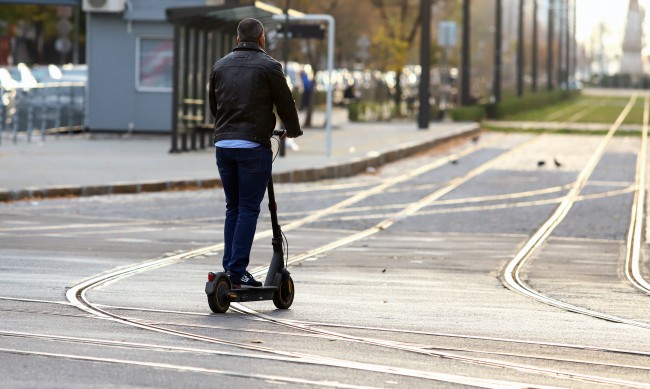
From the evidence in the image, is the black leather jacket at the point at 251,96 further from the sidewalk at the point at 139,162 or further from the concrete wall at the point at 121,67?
the concrete wall at the point at 121,67

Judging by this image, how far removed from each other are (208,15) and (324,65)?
51.9 m

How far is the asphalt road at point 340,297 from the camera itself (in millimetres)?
7086

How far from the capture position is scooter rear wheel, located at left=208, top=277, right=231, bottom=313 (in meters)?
8.91

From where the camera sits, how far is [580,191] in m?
22.6

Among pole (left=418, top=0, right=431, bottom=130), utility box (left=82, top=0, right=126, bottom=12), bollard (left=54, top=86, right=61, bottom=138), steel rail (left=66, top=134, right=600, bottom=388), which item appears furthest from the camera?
pole (left=418, top=0, right=431, bottom=130)

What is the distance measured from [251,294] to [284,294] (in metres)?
0.33

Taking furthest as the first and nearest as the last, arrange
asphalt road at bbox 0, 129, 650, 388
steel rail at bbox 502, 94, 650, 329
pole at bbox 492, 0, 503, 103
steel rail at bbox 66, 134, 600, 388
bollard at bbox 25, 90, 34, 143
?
pole at bbox 492, 0, 503, 103
bollard at bbox 25, 90, 34, 143
steel rail at bbox 502, 94, 650, 329
asphalt road at bbox 0, 129, 650, 388
steel rail at bbox 66, 134, 600, 388

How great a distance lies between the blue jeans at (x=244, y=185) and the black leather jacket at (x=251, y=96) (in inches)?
3.8

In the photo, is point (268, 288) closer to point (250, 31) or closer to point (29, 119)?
point (250, 31)

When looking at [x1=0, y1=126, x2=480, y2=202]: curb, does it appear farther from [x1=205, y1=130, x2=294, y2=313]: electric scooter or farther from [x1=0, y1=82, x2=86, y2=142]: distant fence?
[x1=205, y1=130, x2=294, y2=313]: electric scooter

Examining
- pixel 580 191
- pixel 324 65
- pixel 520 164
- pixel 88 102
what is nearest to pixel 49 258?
pixel 580 191

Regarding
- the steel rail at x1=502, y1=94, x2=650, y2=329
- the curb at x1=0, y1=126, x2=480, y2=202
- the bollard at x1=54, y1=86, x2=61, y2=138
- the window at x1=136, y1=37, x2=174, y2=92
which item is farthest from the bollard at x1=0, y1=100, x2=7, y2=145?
the steel rail at x1=502, y1=94, x2=650, y2=329

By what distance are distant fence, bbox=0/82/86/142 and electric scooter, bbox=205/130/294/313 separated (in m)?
23.0

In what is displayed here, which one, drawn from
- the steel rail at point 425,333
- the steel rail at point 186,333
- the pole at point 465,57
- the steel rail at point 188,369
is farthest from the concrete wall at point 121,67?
the steel rail at point 188,369
